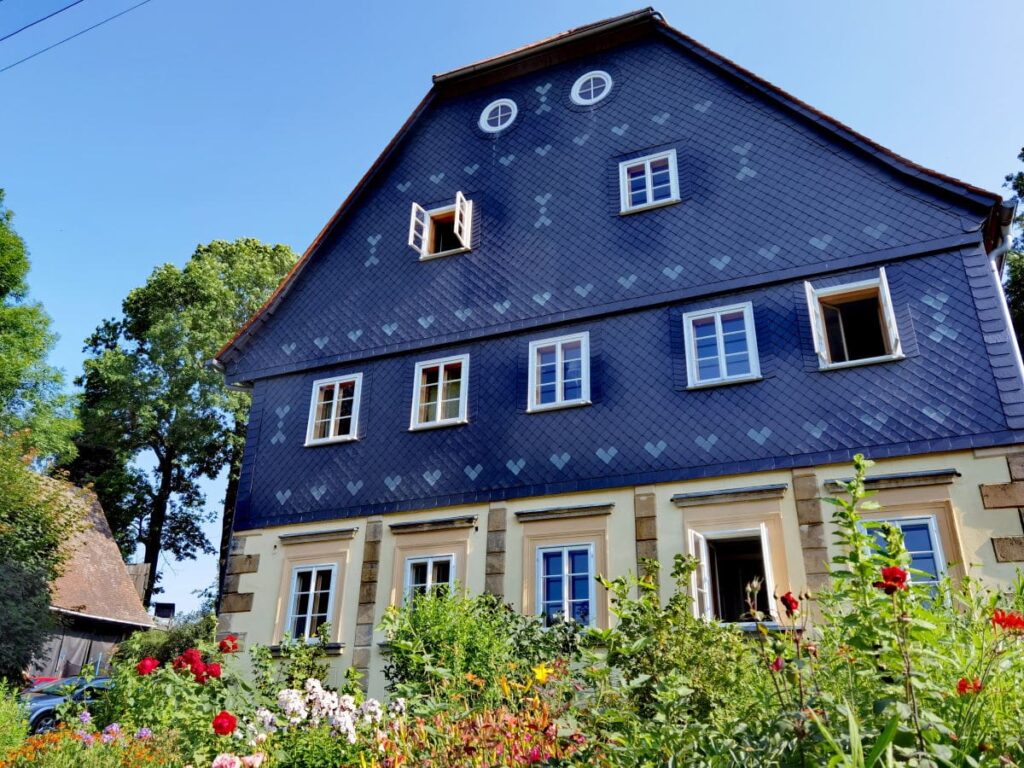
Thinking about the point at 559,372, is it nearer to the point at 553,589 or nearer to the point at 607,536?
the point at 607,536

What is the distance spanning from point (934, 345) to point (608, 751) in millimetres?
9052

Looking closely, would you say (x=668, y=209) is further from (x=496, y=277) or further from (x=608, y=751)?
(x=608, y=751)

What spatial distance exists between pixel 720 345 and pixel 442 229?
Answer: 21.8 feet

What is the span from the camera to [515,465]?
44.4 feet

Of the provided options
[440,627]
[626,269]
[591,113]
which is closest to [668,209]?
[626,269]

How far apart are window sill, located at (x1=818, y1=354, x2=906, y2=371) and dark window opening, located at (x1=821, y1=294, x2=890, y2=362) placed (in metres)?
0.62

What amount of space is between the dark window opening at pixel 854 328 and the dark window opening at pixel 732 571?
3.13 metres

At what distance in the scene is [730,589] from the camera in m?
13.2

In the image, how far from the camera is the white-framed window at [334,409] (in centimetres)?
1561

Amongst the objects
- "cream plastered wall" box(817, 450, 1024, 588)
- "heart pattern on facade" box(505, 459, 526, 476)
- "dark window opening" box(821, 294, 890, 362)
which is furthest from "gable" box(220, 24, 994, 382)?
"cream plastered wall" box(817, 450, 1024, 588)

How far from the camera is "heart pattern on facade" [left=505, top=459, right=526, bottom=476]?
530 inches

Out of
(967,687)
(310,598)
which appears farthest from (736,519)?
(967,687)

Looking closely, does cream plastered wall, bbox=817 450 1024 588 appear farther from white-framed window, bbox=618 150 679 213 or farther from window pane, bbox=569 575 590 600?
white-framed window, bbox=618 150 679 213

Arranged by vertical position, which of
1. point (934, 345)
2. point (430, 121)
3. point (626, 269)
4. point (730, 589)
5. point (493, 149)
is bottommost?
point (730, 589)
